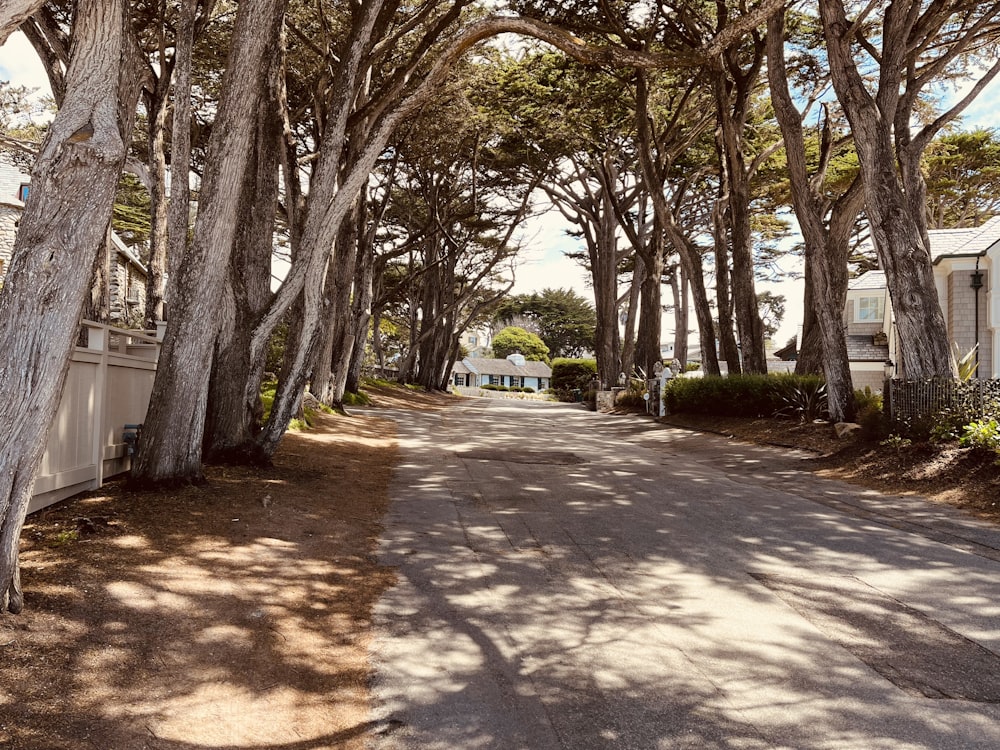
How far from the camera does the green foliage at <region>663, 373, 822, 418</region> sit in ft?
52.6

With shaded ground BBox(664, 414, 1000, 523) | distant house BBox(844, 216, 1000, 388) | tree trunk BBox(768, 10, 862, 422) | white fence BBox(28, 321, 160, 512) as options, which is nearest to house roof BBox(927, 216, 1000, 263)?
distant house BBox(844, 216, 1000, 388)

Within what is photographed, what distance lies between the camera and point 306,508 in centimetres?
741

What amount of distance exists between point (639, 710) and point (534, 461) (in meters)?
8.67

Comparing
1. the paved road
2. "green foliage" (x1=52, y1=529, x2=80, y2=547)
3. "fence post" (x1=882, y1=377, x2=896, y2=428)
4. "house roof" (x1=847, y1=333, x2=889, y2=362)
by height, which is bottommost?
the paved road

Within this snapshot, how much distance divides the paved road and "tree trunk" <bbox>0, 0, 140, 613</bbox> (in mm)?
2110

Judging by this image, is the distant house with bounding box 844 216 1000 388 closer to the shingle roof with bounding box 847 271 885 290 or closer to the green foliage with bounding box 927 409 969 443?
the shingle roof with bounding box 847 271 885 290

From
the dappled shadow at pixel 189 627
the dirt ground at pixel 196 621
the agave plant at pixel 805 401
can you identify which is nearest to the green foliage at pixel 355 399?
the agave plant at pixel 805 401

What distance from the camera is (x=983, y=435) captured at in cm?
898

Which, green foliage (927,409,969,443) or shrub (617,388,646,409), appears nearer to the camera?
green foliage (927,409,969,443)

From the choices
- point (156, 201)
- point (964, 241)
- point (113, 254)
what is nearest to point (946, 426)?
point (156, 201)

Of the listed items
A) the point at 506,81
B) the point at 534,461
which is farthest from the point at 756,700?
the point at 506,81

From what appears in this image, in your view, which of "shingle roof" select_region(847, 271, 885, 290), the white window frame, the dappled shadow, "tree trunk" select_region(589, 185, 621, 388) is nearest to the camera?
the dappled shadow

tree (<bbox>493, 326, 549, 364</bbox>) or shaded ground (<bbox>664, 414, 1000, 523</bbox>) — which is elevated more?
tree (<bbox>493, 326, 549, 364</bbox>)

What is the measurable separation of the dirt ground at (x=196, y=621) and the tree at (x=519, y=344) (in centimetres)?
7740
